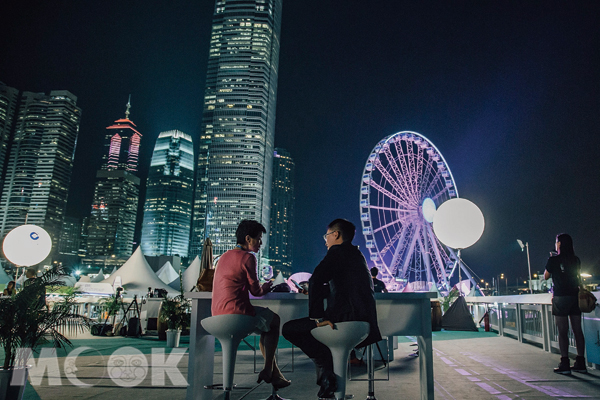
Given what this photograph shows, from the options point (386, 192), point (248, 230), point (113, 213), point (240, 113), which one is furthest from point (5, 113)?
point (248, 230)

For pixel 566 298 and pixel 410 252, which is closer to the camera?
pixel 566 298

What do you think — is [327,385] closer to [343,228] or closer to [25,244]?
[343,228]

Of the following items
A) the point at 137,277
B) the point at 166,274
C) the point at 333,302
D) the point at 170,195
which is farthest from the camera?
the point at 170,195

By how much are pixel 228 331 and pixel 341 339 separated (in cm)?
99

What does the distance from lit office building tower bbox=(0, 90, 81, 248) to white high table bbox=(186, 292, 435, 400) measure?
134m

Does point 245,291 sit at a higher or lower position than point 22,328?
higher

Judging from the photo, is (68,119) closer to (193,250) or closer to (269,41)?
(193,250)

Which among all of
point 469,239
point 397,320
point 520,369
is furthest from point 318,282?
point 469,239

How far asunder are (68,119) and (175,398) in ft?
500

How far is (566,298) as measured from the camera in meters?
5.23

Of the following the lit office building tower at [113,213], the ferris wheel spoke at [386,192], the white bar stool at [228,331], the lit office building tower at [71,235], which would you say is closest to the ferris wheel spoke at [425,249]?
the ferris wheel spoke at [386,192]

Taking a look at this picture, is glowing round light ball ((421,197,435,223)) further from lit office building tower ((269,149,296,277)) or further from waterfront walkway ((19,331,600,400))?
lit office building tower ((269,149,296,277))

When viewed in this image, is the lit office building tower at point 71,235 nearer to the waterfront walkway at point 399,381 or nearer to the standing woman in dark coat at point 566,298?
the waterfront walkway at point 399,381

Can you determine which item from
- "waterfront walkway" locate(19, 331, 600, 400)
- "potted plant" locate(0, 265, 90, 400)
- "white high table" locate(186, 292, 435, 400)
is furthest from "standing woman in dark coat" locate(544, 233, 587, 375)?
"potted plant" locate(0, 265, 90, 400)
